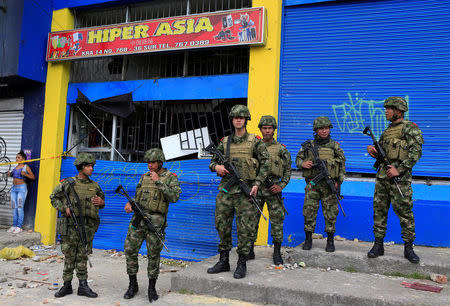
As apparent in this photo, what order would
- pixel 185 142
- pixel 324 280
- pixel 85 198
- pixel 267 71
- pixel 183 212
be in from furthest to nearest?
pixel 185 142 → pixel 183 212 → pixel 267 71 → pixel 85 198 → pixel 324 280

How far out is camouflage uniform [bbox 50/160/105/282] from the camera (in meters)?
4.24

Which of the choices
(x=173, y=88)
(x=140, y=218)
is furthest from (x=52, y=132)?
(x=140, y=218)

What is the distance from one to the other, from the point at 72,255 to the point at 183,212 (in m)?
2.69

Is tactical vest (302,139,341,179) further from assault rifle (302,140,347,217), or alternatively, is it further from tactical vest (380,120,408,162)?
tactical vest (380,120,408,162)

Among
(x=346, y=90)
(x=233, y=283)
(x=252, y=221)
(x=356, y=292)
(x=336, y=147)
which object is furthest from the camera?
(x=346, y=90)

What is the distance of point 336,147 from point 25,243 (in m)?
6.50

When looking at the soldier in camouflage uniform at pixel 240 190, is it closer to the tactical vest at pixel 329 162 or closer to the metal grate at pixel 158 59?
the tactical vest at pixel 329 162

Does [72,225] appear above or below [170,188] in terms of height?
below

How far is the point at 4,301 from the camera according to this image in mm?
4172

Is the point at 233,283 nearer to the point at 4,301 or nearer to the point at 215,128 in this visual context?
the point at 4,301

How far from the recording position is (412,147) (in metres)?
4.06

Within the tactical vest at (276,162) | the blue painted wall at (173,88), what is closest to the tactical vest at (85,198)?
the tactical vest at (276,162)

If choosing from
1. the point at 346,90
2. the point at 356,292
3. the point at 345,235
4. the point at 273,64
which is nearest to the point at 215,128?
the point at 273,64

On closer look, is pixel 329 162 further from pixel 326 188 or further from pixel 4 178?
pixel 4 178
